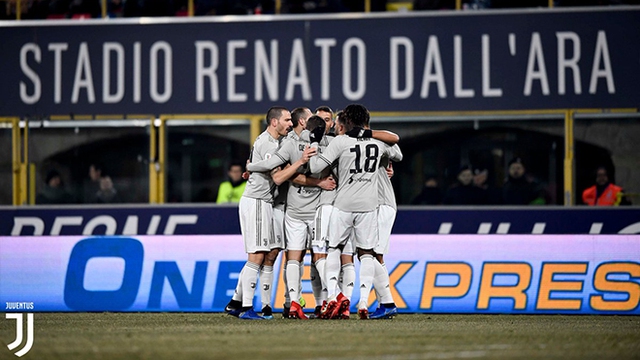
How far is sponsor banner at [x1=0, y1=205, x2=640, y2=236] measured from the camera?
14344 mm

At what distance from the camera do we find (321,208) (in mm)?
11141

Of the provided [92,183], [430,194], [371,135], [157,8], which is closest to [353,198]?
[371,135]

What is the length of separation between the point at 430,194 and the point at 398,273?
9.61 ft

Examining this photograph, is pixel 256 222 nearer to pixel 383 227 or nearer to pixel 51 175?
pixel 383 227

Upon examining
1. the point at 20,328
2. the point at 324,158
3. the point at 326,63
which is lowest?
the point at 20,328

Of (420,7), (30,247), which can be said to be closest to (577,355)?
(30,247)

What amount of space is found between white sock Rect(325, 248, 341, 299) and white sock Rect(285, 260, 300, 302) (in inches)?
14.5

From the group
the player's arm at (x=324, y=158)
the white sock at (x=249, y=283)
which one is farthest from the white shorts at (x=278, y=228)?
the player's arm at (x=324, y=158)

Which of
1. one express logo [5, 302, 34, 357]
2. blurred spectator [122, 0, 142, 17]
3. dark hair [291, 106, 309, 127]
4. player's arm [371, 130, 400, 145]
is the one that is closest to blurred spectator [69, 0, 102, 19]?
blurred spectator [122, 0, 142, 17]

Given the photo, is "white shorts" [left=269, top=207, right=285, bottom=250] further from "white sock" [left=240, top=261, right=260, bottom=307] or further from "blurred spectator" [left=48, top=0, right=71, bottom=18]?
"blurred spectator" [left=48, top=0, right=71, bottom=18]

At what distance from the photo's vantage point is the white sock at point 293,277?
1127 centimetres

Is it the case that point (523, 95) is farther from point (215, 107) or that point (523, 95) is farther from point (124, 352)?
point (124, 352)

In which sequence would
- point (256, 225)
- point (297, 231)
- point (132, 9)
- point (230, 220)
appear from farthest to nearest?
point (132, 9) < point (230, 220) < point (297, 231) < point (256, 225)

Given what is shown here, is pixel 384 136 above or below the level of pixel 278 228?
above
